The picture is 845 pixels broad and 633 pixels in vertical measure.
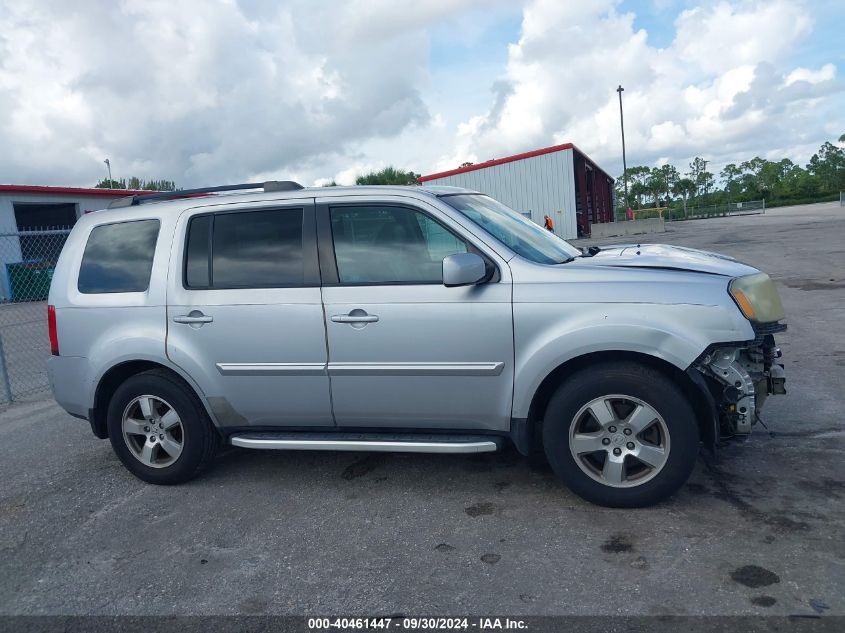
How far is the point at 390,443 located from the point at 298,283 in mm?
1157

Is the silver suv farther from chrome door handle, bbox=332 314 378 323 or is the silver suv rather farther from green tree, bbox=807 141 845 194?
green tree, bbox=807 141 845 194

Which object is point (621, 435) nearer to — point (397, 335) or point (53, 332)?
point (397, 335)

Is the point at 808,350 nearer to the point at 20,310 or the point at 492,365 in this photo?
the point at 492,365

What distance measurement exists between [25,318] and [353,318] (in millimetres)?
16379

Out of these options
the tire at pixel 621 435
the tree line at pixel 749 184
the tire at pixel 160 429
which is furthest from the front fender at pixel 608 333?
the tree line at pixel 749 184

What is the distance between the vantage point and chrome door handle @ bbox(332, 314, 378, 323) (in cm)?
423

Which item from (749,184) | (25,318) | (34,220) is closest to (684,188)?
(749,184)

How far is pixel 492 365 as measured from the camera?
4.06 meters

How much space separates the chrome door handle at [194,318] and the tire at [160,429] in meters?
0.43

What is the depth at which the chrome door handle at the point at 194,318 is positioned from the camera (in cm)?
Result: 458

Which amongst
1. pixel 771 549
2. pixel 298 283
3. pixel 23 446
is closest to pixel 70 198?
pixel 23 446

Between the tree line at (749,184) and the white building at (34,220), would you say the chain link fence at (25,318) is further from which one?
the tree line at (749,184)

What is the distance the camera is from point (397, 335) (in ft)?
13.8

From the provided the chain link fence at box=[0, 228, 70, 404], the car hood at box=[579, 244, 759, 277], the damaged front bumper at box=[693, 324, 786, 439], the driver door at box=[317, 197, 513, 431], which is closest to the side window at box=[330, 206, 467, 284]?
the driver door at box=[317, 197, 513, 431]
